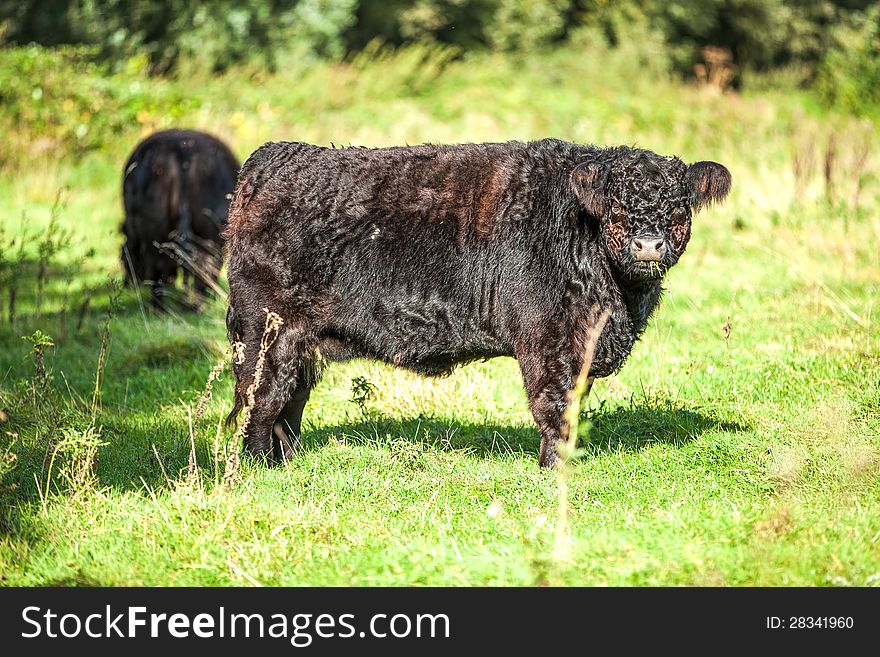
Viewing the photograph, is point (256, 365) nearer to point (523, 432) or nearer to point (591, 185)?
point (523, 432)

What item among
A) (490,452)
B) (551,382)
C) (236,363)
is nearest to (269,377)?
(236,363)

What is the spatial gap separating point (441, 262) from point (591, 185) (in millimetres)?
923

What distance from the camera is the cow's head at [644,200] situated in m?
5.33

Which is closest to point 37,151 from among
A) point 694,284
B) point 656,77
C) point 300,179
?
point 694,284

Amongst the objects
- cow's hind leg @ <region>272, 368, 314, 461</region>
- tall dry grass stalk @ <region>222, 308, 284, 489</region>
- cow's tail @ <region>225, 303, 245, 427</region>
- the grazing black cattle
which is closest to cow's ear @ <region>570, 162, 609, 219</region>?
tall dry grass stalk @ <region>222, 308, 284, 489</region>

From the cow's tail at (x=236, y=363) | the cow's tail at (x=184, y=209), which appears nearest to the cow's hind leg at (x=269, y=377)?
the cow's tail at (x=236, y=363)

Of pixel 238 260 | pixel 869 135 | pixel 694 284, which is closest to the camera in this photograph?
pixel 238 260

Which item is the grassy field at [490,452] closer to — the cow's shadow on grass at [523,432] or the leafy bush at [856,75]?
the cow's shadow on grass at [523,432]

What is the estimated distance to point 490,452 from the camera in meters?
6.09

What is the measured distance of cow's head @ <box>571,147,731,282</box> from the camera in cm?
533

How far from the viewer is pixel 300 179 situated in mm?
5902

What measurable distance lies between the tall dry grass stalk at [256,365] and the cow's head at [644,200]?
5.80ft
